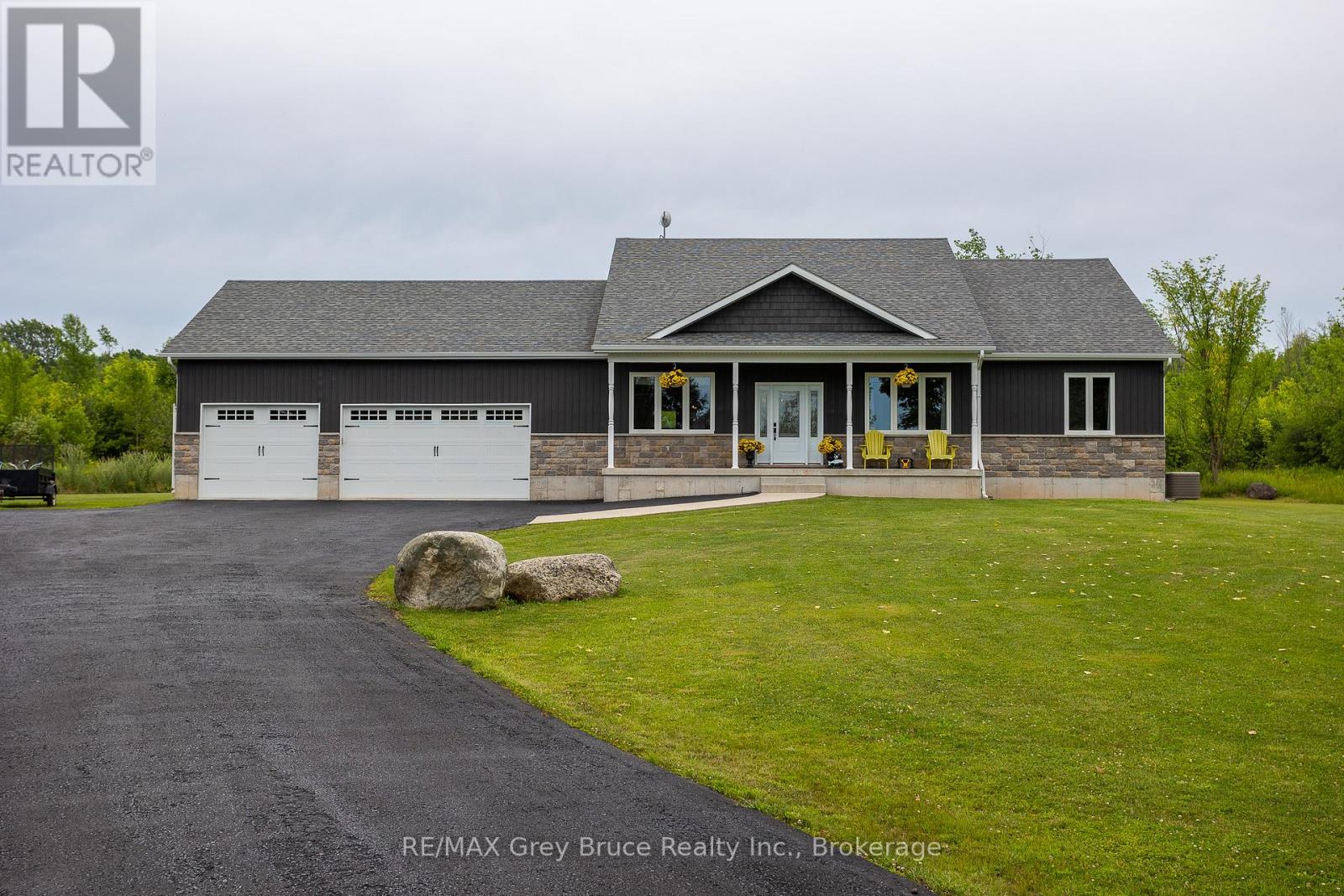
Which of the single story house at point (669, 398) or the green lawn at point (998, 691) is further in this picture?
the single story house at point (669, 398)

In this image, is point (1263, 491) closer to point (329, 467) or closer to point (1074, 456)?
point (1074, 456)

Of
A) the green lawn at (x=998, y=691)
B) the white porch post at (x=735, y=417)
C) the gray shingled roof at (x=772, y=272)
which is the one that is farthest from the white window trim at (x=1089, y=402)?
the green lawn at (x=998, y=691)

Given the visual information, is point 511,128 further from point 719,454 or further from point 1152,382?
point 1152,382

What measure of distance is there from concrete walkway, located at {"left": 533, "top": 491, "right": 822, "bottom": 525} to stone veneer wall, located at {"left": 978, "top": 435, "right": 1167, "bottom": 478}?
5025mm

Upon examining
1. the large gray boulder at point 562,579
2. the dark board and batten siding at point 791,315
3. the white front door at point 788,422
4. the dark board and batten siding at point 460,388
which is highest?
the dark board and batten siding at point 791,315

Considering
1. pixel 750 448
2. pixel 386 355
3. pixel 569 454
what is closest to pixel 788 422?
pixel 750 448

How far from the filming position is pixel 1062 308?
23.8 metres

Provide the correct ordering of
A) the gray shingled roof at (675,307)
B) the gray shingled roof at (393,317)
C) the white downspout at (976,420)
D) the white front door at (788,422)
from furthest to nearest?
the gray shingled roof at (393,317), the white front door at (788,422), the gray shingled roof at (675,307), the white downspout at (976,420)

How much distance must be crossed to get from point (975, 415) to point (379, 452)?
13311 millimetres

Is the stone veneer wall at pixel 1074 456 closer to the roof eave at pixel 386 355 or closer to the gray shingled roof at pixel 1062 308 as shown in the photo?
the gray shingled roof at pixel 1062 308

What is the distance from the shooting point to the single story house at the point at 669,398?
21703 millimetres

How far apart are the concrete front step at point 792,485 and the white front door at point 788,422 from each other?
182 cm

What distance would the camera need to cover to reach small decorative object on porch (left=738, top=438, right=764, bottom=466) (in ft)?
70.6

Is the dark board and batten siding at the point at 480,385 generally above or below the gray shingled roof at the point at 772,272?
below
